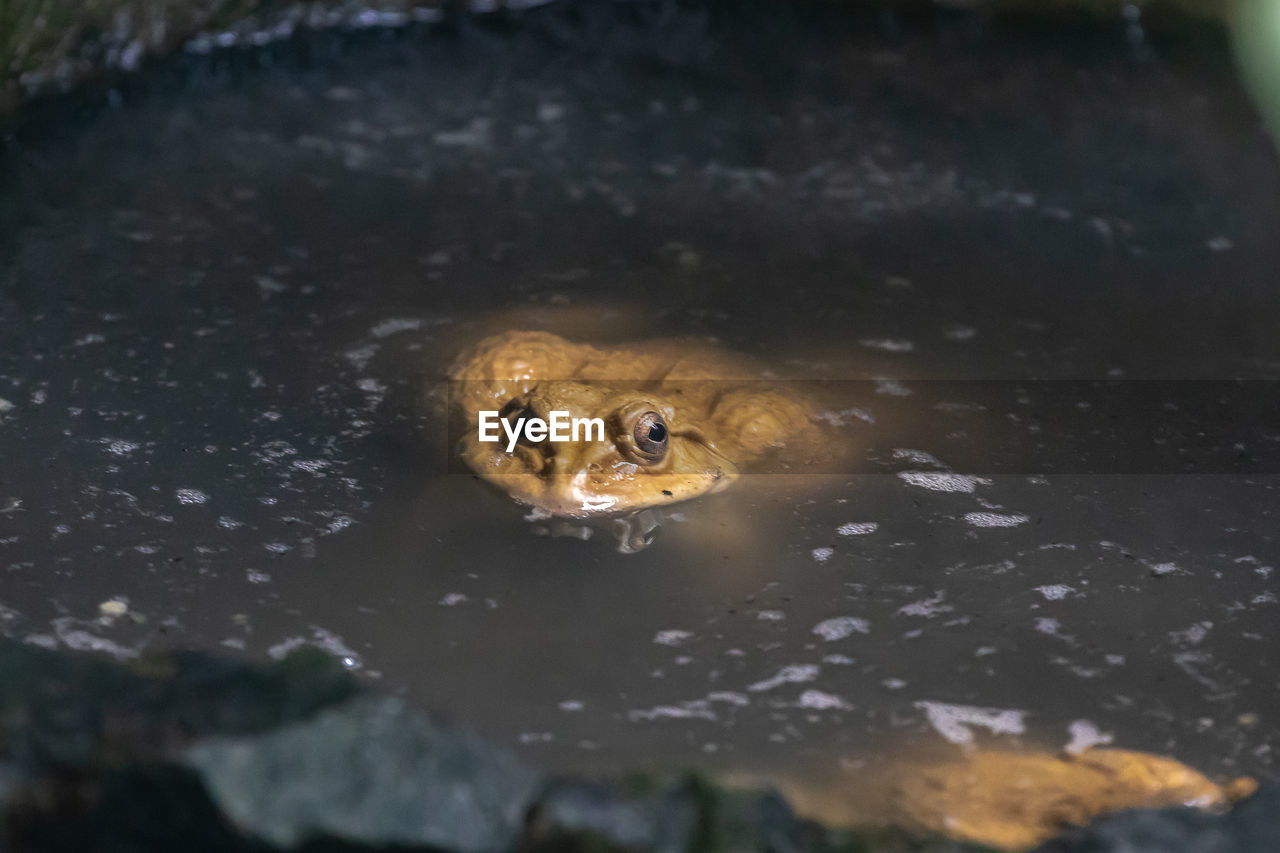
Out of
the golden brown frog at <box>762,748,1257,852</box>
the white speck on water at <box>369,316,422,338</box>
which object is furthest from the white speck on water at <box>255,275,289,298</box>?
the golden brown frog at <box>762,748,1257,852</box>

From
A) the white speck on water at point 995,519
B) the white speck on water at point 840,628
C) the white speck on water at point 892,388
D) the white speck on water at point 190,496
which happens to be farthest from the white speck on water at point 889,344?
the white speck on water at point 190,496

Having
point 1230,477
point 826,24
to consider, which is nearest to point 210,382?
point 1230,477

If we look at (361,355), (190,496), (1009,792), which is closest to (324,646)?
(190,496)

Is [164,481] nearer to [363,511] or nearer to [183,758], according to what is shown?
[363,511]

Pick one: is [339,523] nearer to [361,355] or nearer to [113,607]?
[113,607]

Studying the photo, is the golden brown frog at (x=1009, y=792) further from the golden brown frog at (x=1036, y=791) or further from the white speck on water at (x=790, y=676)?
the white speck on water at (x=790, y=676)

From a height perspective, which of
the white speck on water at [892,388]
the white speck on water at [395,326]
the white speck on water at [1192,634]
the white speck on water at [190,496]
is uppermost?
the white speck on water at [892,388]

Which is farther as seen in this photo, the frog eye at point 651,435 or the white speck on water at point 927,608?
the frog eye at point 651,435
